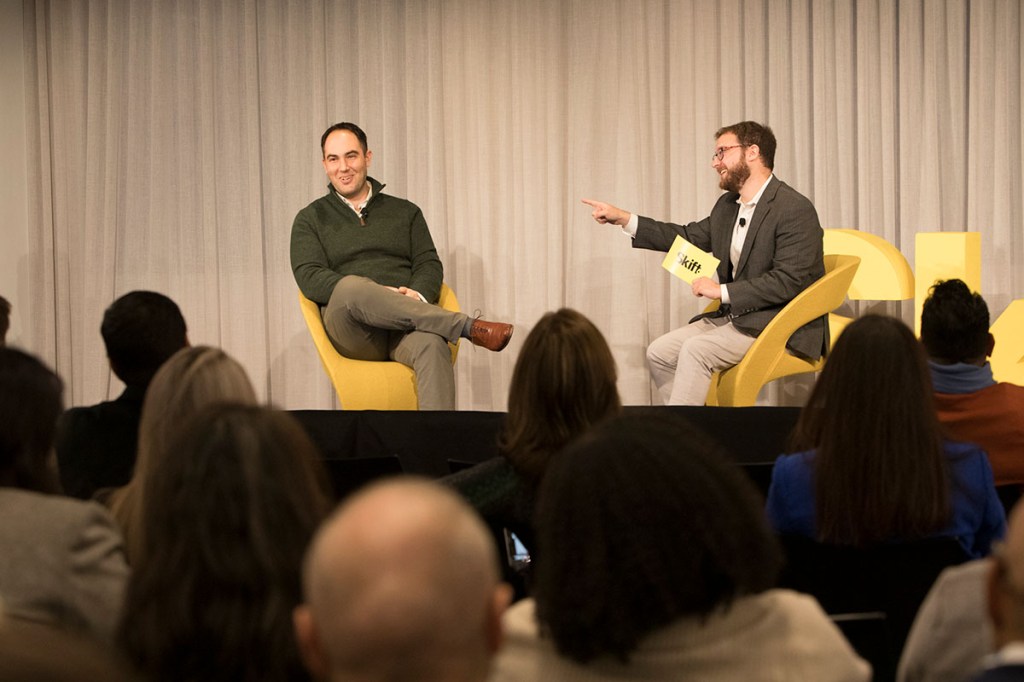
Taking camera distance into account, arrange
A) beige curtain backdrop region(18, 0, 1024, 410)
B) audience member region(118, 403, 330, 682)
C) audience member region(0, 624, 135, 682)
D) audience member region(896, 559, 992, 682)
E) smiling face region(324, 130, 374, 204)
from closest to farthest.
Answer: audience member region(0, 624, 135, 682)
audience member region(118, 403, 330, 682)
audience member region(896, 559, 992, 682)
smiling face region(324, 130, 374, 204)
beige curtain backdrop region(18, 0, 1024, 410)

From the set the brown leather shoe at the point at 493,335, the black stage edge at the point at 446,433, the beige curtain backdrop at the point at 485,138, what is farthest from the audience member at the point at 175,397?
the beige curtain backdrop at the point at 485,138

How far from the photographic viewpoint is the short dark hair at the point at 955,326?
8.86 feet

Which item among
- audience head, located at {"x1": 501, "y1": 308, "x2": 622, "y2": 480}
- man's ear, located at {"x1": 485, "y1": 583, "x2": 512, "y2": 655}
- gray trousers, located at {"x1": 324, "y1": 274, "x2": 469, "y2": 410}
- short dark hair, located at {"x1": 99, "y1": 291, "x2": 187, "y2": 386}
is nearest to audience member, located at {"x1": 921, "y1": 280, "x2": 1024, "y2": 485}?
audience head, located at {"x1": 501, "y1": 308, "x2": 622, "y2": 480}

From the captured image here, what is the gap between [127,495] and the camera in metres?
1.90

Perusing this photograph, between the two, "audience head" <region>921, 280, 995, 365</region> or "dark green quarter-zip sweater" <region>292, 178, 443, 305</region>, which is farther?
"dark green quarter-zip sweater" <region>292, 178, 443, 305</region>

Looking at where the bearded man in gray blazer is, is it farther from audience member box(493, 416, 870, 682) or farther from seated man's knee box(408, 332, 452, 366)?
audience member box(493, 416, 870, 682)

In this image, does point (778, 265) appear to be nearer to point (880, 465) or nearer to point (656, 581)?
point (880, 465)

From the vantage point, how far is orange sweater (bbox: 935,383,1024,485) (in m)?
2.63

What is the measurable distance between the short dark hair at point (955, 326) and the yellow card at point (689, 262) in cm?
197

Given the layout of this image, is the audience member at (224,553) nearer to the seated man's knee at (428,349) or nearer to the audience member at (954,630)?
the audience member at (954,630)

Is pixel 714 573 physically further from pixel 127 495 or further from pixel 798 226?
pixel 798 226

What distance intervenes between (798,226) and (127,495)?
3.48 m

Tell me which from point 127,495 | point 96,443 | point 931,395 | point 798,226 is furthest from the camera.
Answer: point 798,226

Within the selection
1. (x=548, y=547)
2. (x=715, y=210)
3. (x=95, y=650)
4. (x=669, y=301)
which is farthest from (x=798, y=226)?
(x=95, y=650)
